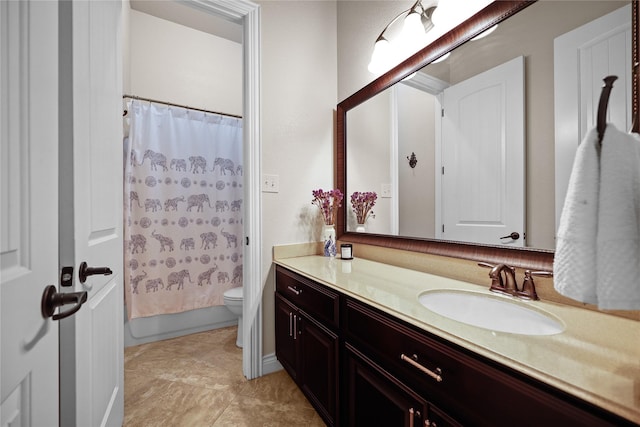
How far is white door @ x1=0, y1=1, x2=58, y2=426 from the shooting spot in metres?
0.51

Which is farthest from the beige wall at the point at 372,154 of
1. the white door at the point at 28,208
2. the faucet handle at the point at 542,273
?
the white door at the point at 28,208

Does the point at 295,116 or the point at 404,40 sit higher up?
the point at 404,40

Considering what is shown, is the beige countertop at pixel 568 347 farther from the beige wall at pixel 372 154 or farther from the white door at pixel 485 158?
the beige wall at pixel 372 154

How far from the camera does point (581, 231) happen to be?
0.47m

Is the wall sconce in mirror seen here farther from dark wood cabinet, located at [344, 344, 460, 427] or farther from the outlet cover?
dark wood cabinet, located at [344, 344, 460, 427]

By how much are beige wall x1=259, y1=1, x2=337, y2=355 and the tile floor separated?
0.28 meters

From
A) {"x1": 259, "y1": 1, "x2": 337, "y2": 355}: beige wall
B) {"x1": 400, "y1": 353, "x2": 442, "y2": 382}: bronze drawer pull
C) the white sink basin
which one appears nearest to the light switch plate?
{"x1": 259, "y1": 1, "x2": 337, "y2": 355}: beige wall

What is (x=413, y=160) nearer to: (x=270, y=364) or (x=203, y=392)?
(x=270, y=364)

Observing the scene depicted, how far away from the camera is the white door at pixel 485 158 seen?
3.43 ft

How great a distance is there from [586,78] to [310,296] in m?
1.29

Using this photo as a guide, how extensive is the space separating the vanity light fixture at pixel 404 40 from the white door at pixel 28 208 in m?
1.41

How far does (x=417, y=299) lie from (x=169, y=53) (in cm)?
291

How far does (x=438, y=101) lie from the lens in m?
1.35

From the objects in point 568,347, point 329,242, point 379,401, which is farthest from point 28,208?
point 329,242
